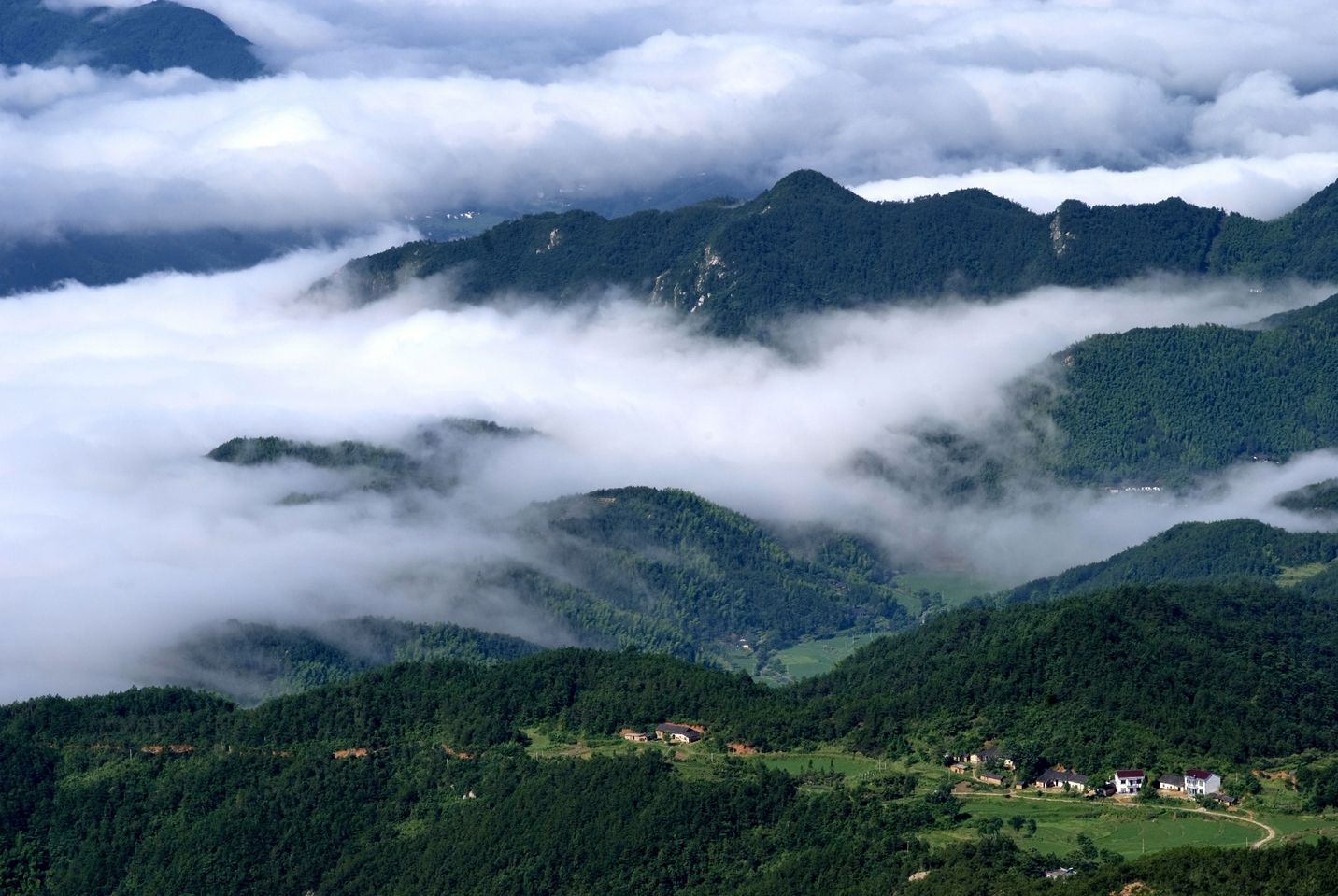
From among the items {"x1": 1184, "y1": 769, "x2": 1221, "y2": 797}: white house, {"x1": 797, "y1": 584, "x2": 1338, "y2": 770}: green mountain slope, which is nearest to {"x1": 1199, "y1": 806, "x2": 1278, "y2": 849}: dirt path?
{"x1": 1184, "y1": 769, "x2": 1221, "y2": 797}: white house

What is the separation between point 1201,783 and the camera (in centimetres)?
15488

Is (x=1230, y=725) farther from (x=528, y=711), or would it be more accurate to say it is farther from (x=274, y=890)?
(x=274, y=890)

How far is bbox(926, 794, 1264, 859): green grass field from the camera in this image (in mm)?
144500

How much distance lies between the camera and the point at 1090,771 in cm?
15925

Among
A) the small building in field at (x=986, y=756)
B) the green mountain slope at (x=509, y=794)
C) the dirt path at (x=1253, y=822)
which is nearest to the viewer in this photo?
the dirt path at (x=1253, y=822)

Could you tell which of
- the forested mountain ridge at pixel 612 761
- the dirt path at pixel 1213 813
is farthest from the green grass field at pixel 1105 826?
the forested mountain ridge at pixel 612 761

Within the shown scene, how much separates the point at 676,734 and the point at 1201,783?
35.9 m

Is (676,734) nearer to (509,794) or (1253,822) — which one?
(509,794)

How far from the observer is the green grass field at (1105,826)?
474 feet

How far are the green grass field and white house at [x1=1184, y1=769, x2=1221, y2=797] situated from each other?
7.16ft

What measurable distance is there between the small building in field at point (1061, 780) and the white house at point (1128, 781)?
1.80 meters

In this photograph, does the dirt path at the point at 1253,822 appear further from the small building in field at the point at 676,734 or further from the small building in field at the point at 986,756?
the small building in field at the point at 676,734

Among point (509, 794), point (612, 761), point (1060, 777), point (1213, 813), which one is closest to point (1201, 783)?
point (1213, 813)

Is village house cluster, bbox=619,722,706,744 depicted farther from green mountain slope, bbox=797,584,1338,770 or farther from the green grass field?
the green grass field
